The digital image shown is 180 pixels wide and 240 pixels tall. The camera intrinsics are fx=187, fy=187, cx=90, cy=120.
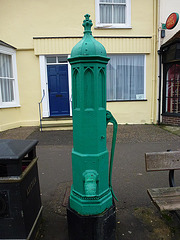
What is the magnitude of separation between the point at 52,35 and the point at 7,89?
309 cm

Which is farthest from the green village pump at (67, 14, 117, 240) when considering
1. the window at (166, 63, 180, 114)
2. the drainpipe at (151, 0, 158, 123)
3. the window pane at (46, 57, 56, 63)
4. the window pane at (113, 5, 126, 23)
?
the window pane at (113, 5, 126, 23)

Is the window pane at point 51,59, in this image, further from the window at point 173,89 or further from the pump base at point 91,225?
the pump base at point 91,225

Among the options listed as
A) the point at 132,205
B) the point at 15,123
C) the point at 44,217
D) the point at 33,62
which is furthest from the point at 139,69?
the point at 44,217

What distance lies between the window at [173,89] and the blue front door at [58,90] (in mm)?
4610

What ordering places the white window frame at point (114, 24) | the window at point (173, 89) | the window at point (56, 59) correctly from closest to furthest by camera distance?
the window at point (173, 89) < the white window frame at point (114, 24) < the window at point (56, 59)

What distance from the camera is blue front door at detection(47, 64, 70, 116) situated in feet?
28.0

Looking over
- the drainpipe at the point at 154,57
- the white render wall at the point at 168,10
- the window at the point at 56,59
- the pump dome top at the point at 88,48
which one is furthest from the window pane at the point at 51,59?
the pump dome top at the point at 88,48

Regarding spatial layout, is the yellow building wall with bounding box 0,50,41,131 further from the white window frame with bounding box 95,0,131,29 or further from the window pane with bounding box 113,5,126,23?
the window pane with bounding box 113,5,126,23

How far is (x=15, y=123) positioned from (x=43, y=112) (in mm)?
1339

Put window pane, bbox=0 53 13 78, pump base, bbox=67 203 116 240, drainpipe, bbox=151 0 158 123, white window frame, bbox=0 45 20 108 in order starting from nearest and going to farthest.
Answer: pump base, bbox=67 203 116 240 < white window frame, bbox=0 45 20 108 < window pane, bbox=0 53 13 78 < drainpipe, bbox=151 0 158 123

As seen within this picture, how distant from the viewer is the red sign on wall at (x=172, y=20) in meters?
7.09

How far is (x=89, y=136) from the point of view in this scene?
5.74 feet

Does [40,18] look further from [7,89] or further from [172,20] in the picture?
[172,20]

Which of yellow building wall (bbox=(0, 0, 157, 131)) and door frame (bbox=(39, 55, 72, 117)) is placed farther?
door frame (bbox=(39, 55, 72, 117))
